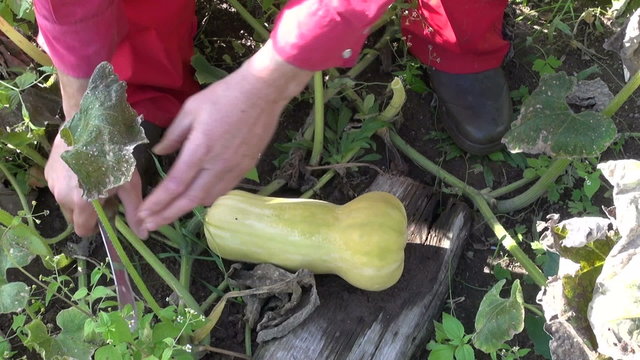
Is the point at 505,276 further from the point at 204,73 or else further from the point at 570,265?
the point at 204,73

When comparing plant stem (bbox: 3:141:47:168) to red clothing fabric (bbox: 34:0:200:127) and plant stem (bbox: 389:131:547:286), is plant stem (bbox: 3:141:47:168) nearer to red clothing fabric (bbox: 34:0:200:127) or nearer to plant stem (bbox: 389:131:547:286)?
red clothing fabric (bbox: 34:0:200:127)

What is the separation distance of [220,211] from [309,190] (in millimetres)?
272

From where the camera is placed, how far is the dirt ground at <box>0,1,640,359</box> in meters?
1.75

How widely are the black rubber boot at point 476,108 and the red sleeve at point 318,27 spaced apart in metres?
0.81

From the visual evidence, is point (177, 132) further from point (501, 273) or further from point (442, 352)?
point (501, 273)

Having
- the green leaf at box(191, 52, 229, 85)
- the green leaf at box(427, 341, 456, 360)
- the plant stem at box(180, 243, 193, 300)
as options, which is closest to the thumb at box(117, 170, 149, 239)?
the plant stem at box(180, 243, 193, 300)

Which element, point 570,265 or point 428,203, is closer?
point 570,265

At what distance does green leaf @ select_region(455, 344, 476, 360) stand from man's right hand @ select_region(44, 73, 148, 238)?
2.25 ft

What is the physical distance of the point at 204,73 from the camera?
6.05 feet

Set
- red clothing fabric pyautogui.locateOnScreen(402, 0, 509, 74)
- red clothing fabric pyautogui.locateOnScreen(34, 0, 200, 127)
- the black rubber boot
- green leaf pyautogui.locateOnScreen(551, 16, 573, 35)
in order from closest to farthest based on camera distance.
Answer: red clothing fabric pyautogui.locateOnScreen(34, 0, 200, 127) < red clothing fabric pyautogui.locateOnScreen(402, 0, 509, 74) < the black rubber boot < green leaf pyautogui.locateOnScreen(551, 16, 573, 35)

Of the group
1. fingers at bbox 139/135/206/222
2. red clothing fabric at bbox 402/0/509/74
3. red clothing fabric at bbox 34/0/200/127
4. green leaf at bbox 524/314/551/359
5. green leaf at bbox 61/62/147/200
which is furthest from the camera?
red clothing fabric at bbox 402/0/509/74

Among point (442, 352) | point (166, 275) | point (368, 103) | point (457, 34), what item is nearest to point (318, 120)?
point (368, 103)

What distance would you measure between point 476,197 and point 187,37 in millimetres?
875

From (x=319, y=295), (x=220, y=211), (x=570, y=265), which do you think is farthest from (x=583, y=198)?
(x=220, y=211)
